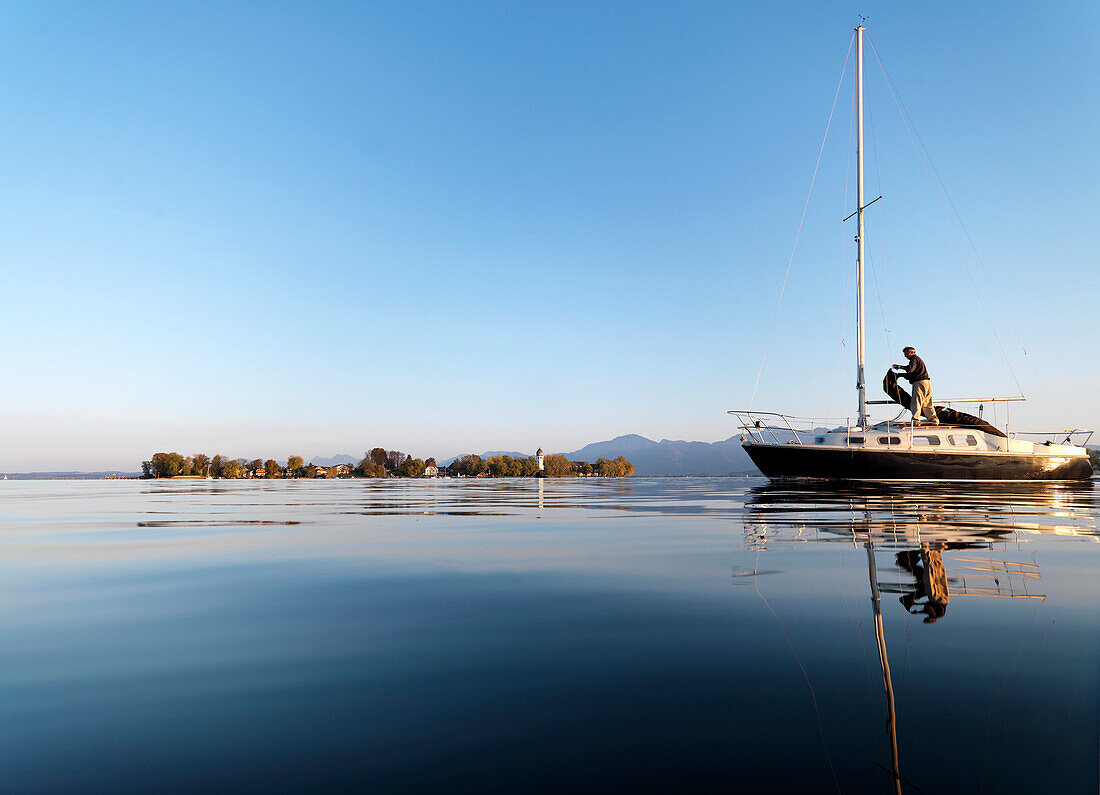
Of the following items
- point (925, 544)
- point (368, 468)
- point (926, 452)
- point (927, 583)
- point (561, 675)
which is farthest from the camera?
point (368, 468)

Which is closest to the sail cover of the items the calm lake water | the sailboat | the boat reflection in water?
the sailboat

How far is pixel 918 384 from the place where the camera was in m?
23.2

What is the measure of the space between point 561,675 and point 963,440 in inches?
1017

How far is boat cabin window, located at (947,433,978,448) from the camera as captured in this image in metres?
22.8

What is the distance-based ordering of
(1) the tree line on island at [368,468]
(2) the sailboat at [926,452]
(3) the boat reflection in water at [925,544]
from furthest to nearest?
(1) the tree line on island at [368,468]
(2) the sailboat at [926,452]
(3) the boat reflection in water at [925,544]

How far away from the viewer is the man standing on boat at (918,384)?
75.4 ft

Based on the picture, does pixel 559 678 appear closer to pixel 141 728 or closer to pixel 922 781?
pixel 922 781

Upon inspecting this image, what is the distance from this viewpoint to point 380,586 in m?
4.44

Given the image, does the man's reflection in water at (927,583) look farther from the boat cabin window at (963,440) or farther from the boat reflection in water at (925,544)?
the boat cabin window at (963,440)

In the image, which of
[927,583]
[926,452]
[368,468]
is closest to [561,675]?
[927,583]

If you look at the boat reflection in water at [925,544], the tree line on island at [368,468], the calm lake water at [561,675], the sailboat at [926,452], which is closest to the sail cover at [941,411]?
the sailboat at [926,452]

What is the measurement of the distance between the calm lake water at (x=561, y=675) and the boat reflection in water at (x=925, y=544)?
4 cm

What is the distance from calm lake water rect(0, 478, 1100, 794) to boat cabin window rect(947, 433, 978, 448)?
20.5 metres

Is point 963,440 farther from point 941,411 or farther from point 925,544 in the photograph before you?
point 925,544
